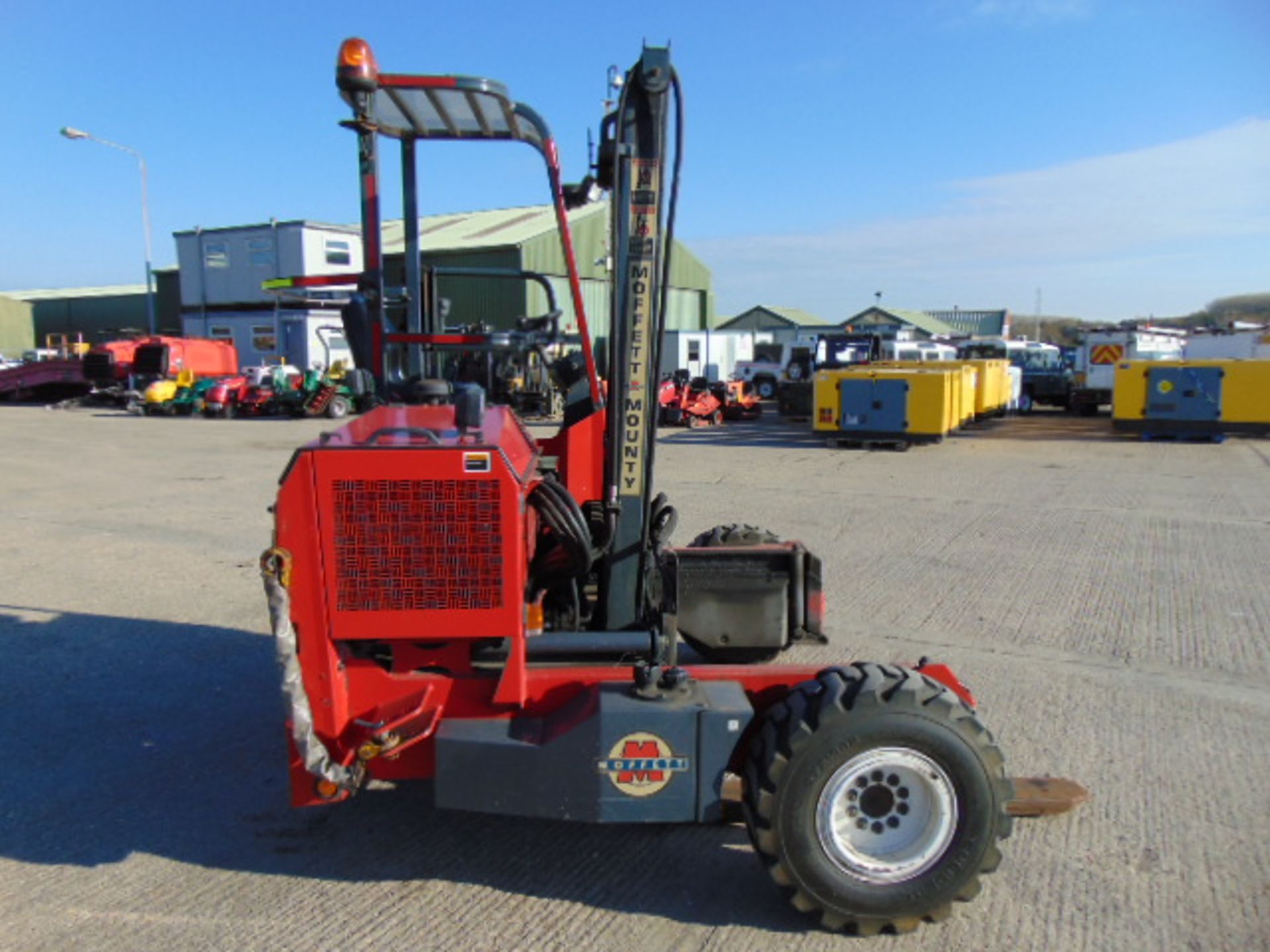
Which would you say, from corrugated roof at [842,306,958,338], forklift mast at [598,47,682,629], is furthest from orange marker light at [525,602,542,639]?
corrugated roof at [842,306,958,338]

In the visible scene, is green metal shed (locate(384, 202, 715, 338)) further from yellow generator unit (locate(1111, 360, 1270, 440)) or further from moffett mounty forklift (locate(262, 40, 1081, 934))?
moffett mounty forklift (locate(262, 40, 1081, 934))

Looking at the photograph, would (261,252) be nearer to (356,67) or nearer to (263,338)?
(263,338)

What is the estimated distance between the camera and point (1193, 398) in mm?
17703

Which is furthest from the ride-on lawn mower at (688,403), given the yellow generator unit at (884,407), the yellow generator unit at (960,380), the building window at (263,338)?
the building window at (263,338)

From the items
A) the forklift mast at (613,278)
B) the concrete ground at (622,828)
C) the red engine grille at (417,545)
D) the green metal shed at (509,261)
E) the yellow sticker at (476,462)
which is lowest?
the concrete ground at (622,828)

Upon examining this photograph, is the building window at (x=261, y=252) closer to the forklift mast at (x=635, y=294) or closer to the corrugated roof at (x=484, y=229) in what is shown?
the corrugated roof at (x=484, y=229)

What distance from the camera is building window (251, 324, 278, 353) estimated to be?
33312mm

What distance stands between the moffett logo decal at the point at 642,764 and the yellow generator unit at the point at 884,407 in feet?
47.0

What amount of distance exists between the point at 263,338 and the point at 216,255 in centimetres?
379

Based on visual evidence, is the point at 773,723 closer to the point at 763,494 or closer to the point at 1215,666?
the point at 1215,666

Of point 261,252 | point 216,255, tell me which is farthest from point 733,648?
point 216,255

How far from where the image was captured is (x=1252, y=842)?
12.1 feet

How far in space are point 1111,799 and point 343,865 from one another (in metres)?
3.09

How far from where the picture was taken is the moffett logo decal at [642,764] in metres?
3.18
